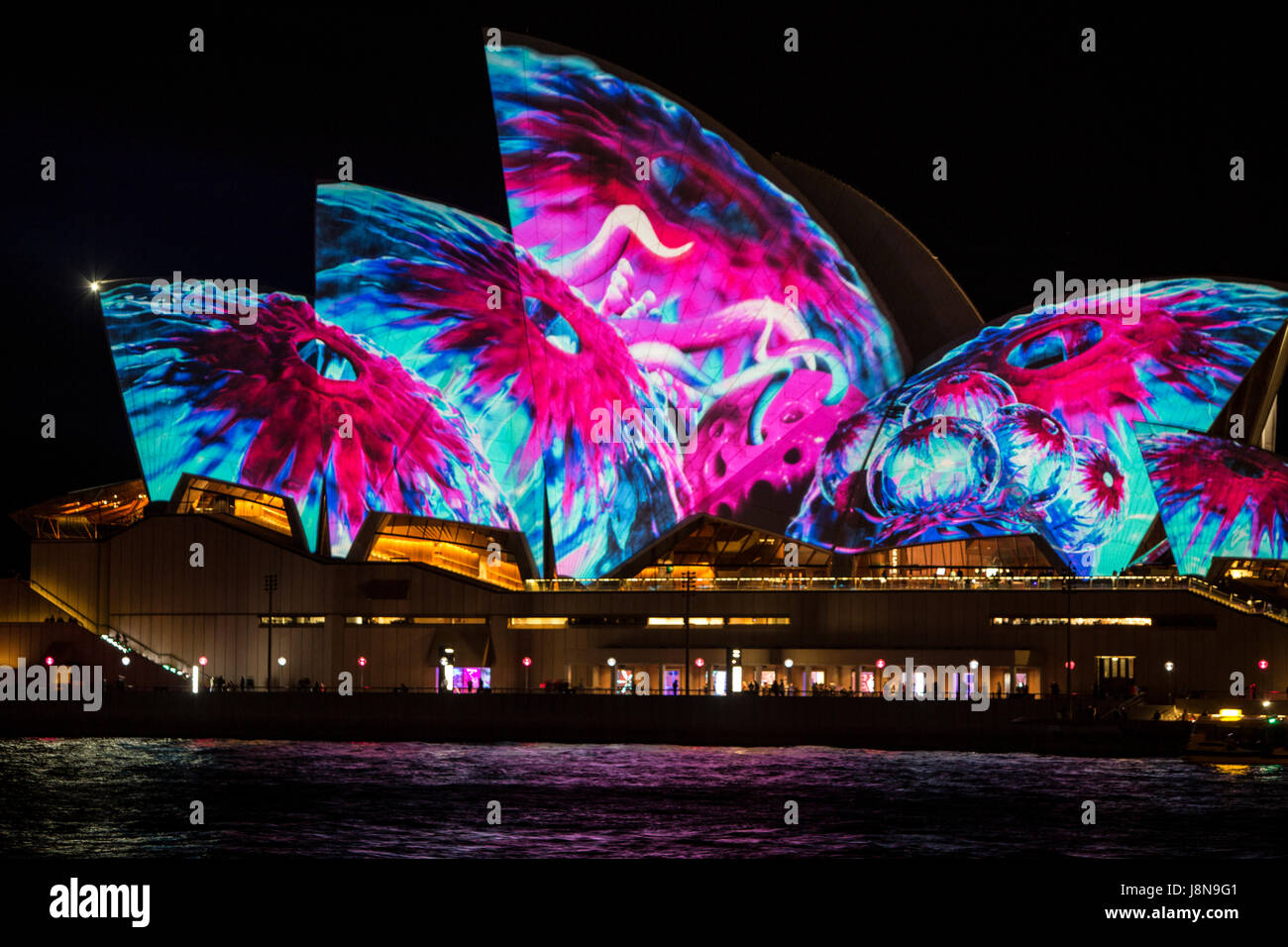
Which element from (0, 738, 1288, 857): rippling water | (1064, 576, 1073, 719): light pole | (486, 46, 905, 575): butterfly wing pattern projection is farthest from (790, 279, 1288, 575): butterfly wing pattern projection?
(0, 738, 1288, 857): rippling water

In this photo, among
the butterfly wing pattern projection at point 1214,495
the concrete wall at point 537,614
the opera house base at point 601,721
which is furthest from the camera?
the butterfly wing pattern projection at point 1214,495

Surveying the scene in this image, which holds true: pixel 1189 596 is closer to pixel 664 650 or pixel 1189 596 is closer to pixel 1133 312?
pixel 1133 312

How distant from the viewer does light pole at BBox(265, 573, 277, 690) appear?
7206cm

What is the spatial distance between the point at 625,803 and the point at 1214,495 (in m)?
36.5

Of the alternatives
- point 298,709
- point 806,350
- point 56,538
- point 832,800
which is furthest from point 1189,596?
point 56,538

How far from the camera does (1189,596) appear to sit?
67.8 metres

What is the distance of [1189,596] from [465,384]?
101 feet

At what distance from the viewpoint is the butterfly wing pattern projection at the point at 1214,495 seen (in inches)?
A: 2731

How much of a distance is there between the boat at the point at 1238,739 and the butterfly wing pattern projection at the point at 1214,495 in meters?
16.5

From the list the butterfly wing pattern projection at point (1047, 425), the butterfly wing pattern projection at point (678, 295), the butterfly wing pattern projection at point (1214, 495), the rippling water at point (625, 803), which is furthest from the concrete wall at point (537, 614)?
the rippling water at point (625, 803)
